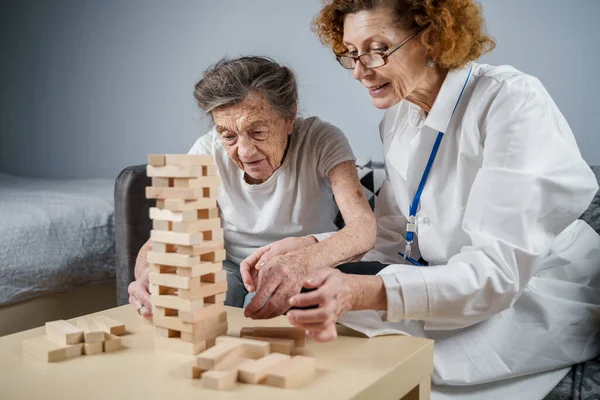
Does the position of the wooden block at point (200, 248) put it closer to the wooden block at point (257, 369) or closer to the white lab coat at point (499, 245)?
the wooden block at point (257, 369)

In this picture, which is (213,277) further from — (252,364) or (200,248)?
(252,364)

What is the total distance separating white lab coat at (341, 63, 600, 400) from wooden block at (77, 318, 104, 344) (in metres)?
0.55

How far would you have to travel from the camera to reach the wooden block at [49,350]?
47.9 inches

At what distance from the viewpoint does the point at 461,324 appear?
1408mm

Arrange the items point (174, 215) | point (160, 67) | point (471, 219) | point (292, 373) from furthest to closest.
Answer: point (160, 67) < point (471, 219) < point (174, 215) < point (292, 373)

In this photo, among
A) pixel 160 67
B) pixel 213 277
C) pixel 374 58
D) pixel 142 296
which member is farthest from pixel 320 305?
pixel 160 67

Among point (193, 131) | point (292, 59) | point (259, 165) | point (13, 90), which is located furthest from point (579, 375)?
point (13, 90)

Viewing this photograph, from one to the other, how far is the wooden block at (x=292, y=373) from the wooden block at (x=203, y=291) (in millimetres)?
202

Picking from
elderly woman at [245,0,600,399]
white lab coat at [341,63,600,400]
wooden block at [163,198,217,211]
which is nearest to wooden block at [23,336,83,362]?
wooden block at [163,198,217,211]

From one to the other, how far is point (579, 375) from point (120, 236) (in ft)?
5.12

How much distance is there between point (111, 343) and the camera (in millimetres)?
1279

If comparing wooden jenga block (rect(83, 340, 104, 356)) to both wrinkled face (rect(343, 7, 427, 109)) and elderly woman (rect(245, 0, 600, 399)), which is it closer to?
elderly woman (rect(245, 0, 600, 399))

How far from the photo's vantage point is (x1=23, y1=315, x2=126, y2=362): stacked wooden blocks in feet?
4.02

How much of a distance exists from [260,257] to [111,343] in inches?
18.4
